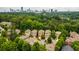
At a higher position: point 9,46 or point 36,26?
point 36,26

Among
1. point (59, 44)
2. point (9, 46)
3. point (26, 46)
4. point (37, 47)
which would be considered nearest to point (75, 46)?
point (59, 44)

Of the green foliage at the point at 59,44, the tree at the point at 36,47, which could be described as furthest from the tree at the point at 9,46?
the green foliage at the point at 59,44

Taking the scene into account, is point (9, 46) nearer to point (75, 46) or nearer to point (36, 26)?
point (36, 26)

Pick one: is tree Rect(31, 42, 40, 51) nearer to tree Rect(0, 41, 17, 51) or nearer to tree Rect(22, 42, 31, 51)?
tree Rect(22, 42, 31, 51)

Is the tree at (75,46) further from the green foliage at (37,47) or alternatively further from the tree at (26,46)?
the tree at (26,46)

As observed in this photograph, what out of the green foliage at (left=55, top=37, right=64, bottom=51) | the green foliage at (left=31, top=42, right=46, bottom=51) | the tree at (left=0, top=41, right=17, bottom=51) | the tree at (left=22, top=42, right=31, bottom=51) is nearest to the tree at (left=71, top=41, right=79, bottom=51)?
the green foliage at (left=55, top=37, right=64, bottom=51)

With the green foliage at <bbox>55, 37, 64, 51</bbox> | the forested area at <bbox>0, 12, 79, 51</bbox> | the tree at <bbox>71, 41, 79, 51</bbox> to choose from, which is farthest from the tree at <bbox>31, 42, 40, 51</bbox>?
the tree at <bbox>71, 41, 79, 51</bbox>

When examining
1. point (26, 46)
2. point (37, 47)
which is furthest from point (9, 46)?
point (37, 47)

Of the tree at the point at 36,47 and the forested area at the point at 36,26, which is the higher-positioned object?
the forested area at the point at 36,26

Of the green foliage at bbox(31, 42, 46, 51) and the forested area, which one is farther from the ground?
the forested area

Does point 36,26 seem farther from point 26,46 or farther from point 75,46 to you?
point 75,46

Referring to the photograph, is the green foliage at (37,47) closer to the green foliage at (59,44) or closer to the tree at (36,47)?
the tree at (36,47)

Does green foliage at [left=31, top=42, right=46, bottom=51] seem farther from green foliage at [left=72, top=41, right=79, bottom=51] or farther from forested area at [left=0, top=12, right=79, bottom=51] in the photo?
green foliage at [left=72, top=41, right=79, bottom=51]
